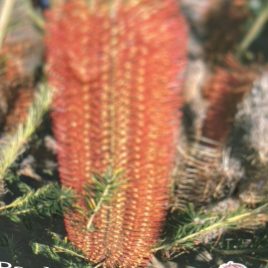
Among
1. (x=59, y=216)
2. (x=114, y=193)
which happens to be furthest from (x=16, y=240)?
(x=114, y=193)

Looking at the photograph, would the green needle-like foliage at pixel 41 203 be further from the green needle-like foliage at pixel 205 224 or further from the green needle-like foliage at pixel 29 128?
the green needle-like foliage at pixel 205 224

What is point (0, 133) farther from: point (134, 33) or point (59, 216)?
point (134, 33)

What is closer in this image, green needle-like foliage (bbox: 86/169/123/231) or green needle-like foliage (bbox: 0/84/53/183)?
green needle-like foliage (bbox: 86/169/123/231)

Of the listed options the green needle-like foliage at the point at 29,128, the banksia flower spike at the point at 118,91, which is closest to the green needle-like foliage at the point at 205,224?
the banksia flower spike at the point at 118,91

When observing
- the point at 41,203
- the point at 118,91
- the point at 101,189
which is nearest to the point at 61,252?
the point at 41,203

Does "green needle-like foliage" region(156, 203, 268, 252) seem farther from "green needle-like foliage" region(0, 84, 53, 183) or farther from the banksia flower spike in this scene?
"green needle-like foliage" region(0, 84, 53, 183)

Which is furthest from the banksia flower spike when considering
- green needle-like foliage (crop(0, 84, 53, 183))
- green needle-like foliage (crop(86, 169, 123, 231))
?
green needle-like foliage (crop(0, 84, 53, 183))

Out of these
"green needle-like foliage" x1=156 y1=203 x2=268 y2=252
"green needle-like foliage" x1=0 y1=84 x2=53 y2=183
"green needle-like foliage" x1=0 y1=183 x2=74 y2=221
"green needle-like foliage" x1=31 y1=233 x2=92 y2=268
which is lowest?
"green needle-like foliage" x1=156 y1=203 x2=268 y2=252

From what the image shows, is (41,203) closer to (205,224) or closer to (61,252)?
(61,252)
